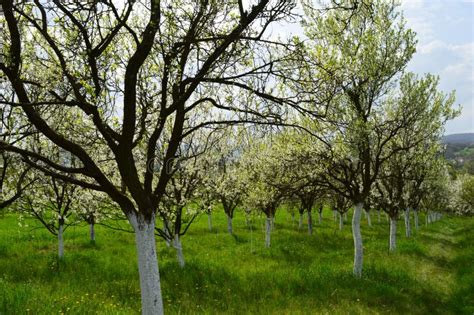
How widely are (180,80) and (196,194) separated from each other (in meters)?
9.26

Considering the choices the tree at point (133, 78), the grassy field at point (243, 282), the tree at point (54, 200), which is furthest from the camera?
the tree at point (54, 200)

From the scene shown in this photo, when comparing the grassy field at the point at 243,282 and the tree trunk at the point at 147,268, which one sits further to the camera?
the grassy field at the point at 243,282

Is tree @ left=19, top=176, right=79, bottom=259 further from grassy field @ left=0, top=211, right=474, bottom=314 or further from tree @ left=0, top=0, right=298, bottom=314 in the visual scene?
tree @ left=0, top=0, right=298, bottom=314

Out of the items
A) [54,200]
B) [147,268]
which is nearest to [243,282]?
[147,268]

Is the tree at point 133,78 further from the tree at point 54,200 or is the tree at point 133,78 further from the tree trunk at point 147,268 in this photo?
the tree at point 54,200

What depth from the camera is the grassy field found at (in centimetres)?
1099

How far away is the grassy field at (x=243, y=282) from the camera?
11.0 meters

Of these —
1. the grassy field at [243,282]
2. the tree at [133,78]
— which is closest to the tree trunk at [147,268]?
the tree at [133,78]

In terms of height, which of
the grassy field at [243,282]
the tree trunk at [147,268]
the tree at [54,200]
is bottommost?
the grassy field at [243,282]

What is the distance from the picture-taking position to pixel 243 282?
14352mm

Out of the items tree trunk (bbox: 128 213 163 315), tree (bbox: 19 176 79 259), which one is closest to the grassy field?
tree (bbox: 19 176 79 259)

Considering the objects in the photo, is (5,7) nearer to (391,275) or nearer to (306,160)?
(306,160)

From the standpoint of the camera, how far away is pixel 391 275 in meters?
15.3

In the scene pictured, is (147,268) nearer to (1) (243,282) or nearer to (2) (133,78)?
(2) (133,78)
